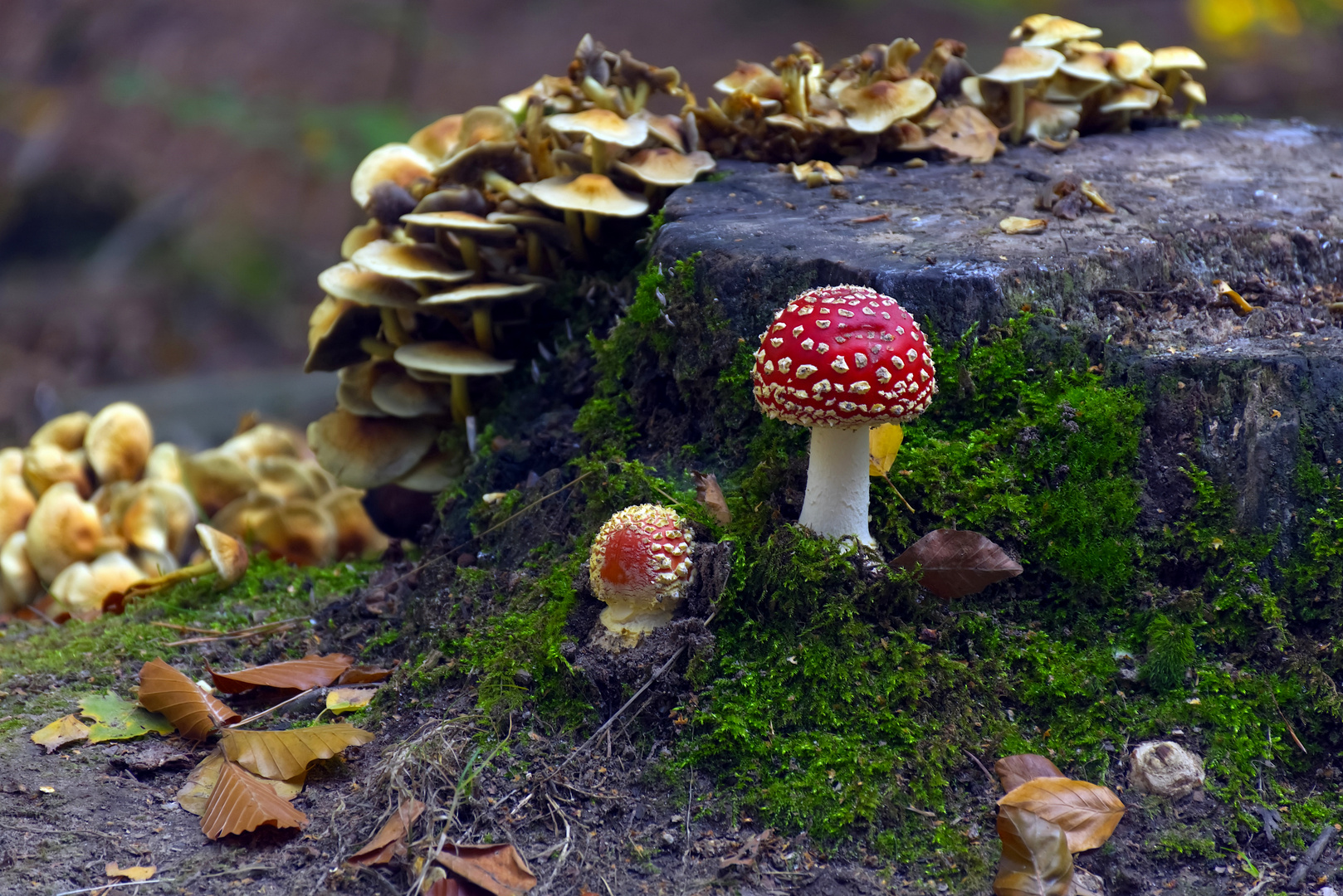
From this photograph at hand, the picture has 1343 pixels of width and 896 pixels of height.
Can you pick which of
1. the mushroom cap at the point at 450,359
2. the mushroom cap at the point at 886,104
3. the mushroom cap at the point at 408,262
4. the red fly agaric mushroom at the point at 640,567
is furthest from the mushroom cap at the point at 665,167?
the red fly agaric mushroom at the point at 640,567

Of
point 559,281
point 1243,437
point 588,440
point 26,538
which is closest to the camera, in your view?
point 1243,437

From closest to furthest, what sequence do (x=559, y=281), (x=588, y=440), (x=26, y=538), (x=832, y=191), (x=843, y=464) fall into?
1. (x=843, y=464)
2. (x=588, y=440)
3. (x=832, y=191)
4. (x=559, y=281)
5. (x=26, y=538)

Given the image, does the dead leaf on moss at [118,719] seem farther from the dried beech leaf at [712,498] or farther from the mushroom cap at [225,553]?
the dried beech leaf at [712,498]

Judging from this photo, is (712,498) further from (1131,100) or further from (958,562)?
(1131,100)

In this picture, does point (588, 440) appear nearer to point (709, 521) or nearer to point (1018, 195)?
point (709, 521)

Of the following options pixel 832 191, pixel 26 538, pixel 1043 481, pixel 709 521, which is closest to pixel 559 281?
pixel 832 191

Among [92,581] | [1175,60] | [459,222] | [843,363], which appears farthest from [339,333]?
[1175,60]
